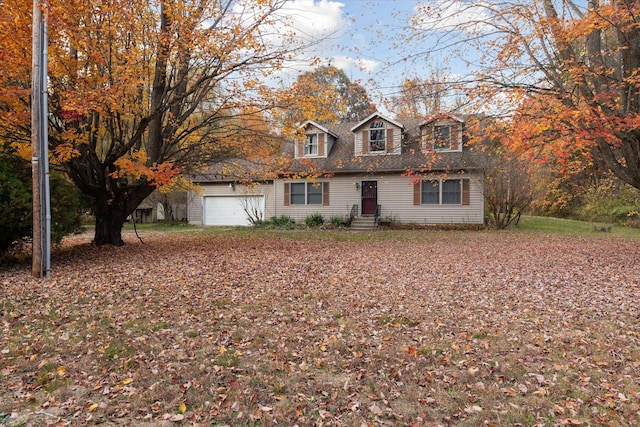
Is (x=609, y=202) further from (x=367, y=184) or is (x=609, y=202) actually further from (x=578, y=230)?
(x=367, y=184)

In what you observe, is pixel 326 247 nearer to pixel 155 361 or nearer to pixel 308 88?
pixel 308 88

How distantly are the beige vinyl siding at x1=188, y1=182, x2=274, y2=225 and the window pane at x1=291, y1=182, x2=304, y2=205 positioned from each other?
4.36 feet

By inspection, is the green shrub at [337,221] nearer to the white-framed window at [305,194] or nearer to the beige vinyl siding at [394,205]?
the beige vinyl siding at [394,205]

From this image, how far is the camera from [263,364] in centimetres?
380

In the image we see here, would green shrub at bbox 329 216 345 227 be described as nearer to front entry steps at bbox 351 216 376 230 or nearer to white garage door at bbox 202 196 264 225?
A: front entry steps at bbox 351 216 376 230

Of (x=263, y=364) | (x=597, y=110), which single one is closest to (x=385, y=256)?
(x=597, y=110)

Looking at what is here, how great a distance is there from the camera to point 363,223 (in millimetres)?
19781

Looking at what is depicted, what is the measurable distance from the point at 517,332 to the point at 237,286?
4522 millimetres

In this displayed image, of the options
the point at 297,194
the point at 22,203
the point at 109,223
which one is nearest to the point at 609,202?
the point at 297,194

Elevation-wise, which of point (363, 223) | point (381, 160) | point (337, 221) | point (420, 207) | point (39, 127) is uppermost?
point (381, 160)

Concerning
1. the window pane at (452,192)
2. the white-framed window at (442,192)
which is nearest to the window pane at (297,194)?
the white-framed window at (442,192)

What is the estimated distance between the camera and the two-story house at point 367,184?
729 inches

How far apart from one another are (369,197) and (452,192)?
4.14m

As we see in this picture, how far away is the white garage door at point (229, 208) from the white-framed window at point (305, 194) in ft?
6.87
